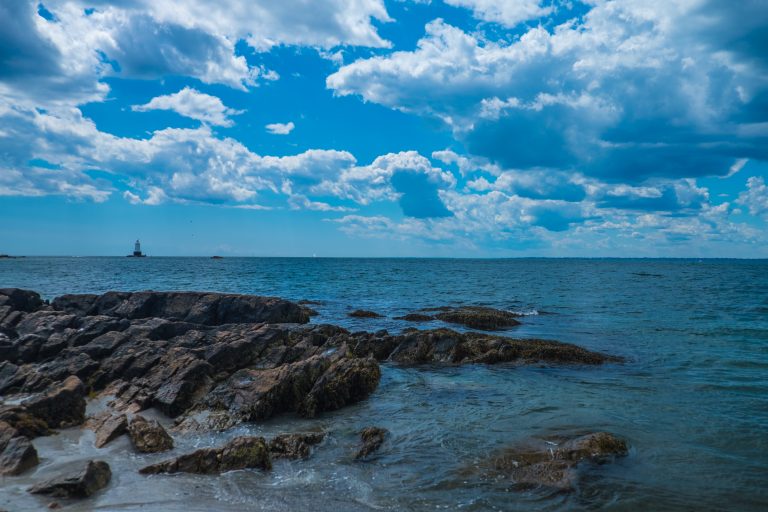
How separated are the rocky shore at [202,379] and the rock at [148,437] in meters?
0.03

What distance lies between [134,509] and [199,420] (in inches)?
224

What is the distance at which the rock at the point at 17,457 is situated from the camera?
11344 mm

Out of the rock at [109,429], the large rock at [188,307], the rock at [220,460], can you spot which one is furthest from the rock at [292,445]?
the large rock at [188,307]

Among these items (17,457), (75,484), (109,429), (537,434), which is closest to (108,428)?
(109,429)

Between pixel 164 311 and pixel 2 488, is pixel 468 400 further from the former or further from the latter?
pixel 164 311

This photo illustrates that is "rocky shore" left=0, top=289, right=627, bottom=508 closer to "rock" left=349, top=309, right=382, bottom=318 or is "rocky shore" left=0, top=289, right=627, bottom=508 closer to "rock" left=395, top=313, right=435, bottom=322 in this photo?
"rock" left=349, top=309, right=382, bottom=318

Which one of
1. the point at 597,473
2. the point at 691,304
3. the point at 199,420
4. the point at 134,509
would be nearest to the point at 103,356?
the point at 199,420

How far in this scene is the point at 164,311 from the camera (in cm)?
3341

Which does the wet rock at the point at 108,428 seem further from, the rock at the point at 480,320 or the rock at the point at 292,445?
the rock at the point at 480,320

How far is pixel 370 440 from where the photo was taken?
13281 mm

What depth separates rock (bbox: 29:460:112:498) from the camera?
1016 cm

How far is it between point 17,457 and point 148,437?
280cm

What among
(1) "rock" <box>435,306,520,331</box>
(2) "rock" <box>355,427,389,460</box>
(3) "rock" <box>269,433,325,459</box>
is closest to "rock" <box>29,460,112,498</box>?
(3) "rock" <box>269,433,325,459</box>

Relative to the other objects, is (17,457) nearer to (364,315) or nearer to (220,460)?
(220,460)
